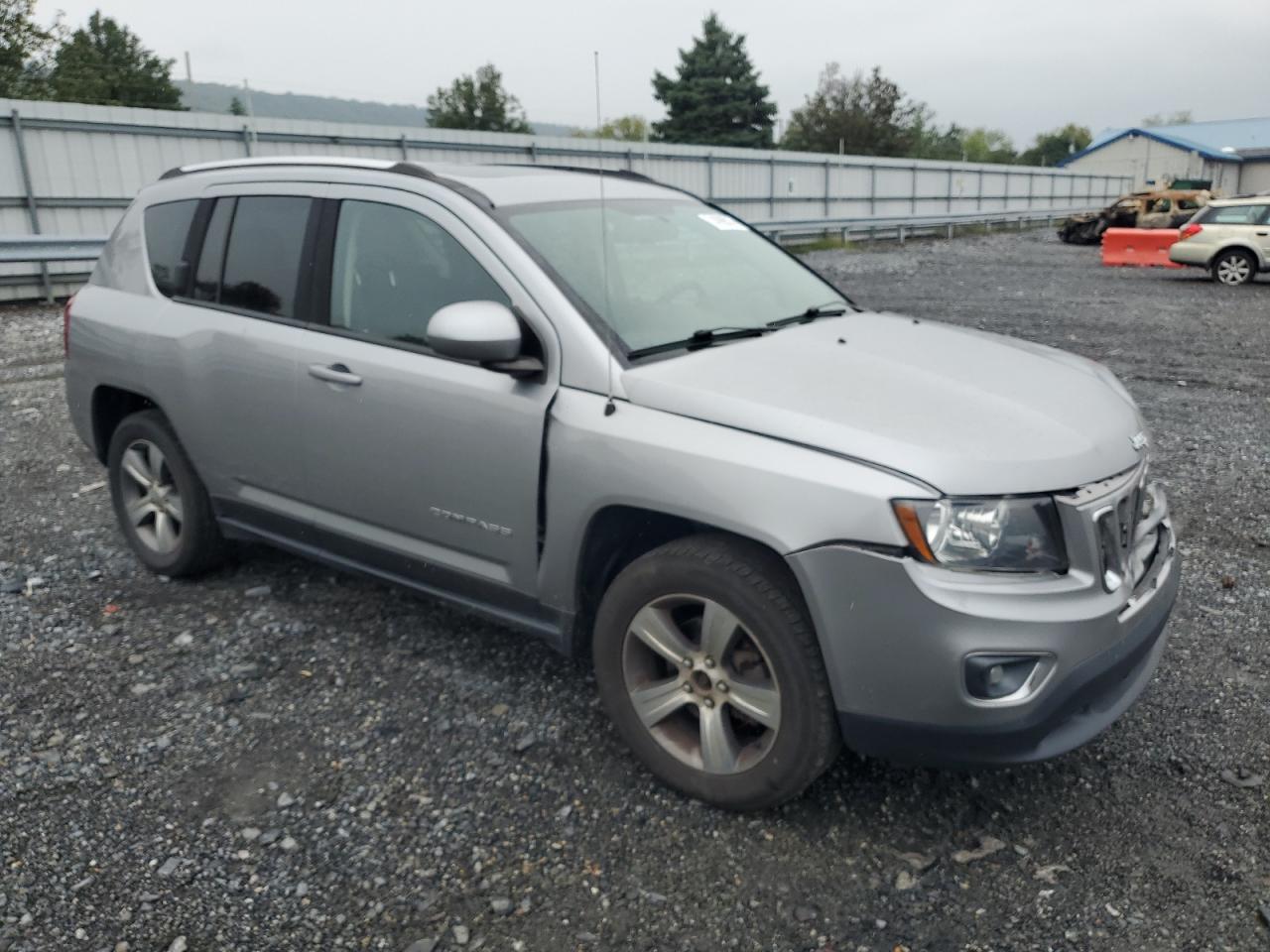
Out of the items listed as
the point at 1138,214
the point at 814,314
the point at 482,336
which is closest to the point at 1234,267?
the point at 1138,214

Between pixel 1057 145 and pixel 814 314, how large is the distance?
138560mm

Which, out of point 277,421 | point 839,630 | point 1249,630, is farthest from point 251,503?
point 1249,630

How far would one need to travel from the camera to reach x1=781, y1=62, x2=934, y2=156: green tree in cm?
7262

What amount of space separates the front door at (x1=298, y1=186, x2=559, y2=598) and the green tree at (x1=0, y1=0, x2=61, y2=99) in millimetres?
46478

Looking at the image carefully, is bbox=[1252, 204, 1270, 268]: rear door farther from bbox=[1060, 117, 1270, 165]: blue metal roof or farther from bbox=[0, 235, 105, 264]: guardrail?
bbox=[1060, 117, 1270, 165]: blue metal roof

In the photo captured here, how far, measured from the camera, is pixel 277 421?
3.95 meters

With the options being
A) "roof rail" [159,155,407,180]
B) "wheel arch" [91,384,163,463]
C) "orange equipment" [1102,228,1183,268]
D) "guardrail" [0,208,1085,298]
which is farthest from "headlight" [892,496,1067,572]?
"orange equipment" [1102,228,1183,268]

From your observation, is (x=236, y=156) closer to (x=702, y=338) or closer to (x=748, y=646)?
(x=702, y=338)

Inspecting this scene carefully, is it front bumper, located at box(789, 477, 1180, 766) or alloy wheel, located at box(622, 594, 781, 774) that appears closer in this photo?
front bumper, located at box(789, 477, 1180, 766)

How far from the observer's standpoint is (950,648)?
8.29 ft

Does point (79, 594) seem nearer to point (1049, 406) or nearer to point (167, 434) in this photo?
point (167, 434)

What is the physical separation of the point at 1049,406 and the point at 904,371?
1.40 feet

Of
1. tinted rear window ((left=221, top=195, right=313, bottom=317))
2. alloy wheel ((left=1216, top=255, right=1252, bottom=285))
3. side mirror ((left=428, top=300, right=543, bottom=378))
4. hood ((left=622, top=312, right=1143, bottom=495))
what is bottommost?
alloy wheel ((left=1216, top=255, right=1252, bottom=285))

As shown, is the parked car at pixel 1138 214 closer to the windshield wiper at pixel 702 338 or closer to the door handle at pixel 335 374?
the windshield wiper at pixel 702 338
